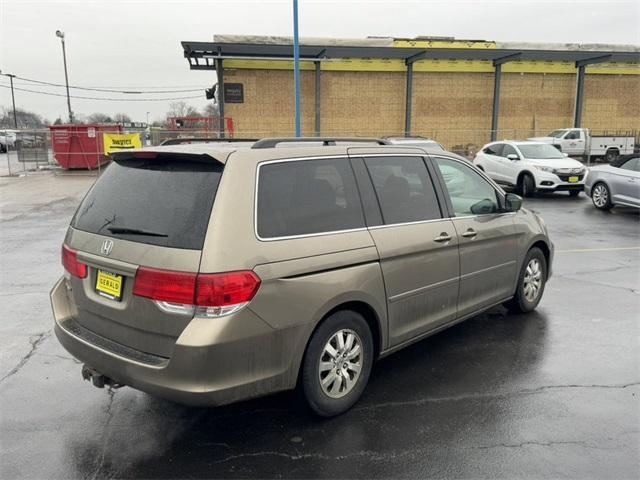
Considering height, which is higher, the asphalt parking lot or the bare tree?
the bare tree

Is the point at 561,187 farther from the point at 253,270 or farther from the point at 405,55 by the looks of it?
the point at 405,55

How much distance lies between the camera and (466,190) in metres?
4.81

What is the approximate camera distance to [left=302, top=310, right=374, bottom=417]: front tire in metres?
3.29

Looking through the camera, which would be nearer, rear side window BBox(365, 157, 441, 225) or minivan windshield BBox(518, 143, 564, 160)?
rear side window BBox(365, 157, 441, 225)

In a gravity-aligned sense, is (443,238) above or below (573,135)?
below

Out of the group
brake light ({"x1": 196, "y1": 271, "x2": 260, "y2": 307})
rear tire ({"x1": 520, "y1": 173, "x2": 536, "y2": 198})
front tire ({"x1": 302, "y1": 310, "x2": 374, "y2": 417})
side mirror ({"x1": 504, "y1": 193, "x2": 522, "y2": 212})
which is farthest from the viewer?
rear tire ({"x1": 520, "y1": 173, "x2": 536, "y2": 198})

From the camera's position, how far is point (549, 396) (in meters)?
3.84

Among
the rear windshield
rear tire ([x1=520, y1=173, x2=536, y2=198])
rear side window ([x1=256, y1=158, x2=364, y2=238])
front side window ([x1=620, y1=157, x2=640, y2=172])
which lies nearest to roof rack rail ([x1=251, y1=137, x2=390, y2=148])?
rear side window ([x1=256, y1=158, x2=364, y2=238])

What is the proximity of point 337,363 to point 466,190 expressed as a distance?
7.22 feet

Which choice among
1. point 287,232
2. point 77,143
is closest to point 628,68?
point 77,143

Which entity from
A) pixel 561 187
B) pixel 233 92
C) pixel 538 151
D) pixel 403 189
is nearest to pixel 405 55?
pixel 233 92

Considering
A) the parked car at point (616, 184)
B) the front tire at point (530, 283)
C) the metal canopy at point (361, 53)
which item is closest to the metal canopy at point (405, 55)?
the metal canopy at point (361, 53)

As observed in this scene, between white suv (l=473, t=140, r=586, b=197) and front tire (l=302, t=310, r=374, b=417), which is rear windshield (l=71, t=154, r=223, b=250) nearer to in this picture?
front tire (l=302, t=310, r=374, b=417)

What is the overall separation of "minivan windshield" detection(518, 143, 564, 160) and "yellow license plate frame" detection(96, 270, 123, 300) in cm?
1505
